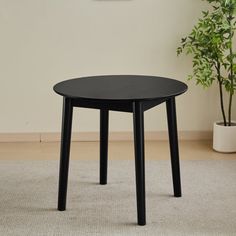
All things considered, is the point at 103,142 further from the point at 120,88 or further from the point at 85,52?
the point at 85,52

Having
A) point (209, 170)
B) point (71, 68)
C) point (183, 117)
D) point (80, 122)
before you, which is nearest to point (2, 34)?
point (71, 68)

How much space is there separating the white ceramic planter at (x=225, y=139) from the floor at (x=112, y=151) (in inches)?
1.7

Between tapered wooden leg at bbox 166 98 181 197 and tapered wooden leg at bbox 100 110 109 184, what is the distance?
32 cm

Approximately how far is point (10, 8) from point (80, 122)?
0.85 meters

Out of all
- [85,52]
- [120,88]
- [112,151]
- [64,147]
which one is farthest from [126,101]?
[85,52]

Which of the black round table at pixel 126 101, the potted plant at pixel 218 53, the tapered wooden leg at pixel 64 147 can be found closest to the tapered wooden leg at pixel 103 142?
the black round table at pixel 126 101

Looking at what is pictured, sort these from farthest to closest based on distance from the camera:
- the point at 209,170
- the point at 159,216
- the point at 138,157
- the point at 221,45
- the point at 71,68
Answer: the point at 71,68
the point at 221,45
the point at 209,170
the point at 159,216
the point at 138,157

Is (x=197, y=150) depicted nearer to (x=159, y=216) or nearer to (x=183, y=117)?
(x=183, y=117)

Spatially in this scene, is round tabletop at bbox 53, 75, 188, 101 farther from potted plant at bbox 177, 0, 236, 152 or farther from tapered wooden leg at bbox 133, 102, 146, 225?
potted plant at bbox 177, 0, 236, 152

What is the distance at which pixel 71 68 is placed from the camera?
3.73 meters

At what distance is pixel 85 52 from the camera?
12.2 ft

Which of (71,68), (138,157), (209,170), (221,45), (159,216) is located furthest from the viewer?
(71,68)

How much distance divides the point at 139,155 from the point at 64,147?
1.16 feet

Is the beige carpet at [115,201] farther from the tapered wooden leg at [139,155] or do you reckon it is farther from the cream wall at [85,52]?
the cream wall at [85,52]
